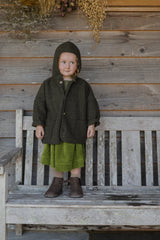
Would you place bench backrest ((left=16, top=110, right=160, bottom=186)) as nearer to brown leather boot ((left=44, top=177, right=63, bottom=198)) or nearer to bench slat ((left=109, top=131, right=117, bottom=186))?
bench slat ((left=109, top=131, right=117, bottom=186))

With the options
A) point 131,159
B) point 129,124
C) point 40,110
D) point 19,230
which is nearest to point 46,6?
point 40,110

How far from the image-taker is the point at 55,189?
1.70 m

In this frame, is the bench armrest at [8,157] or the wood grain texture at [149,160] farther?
the wood grain texture at [149,160]

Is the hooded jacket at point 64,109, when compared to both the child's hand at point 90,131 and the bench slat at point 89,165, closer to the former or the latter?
the child's hand at point 90,131

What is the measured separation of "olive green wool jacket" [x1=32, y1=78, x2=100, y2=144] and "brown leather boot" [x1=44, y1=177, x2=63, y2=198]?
0.28 meters

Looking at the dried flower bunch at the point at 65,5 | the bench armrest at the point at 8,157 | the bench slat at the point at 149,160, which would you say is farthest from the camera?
the dried flower bunch at the point at 65,5

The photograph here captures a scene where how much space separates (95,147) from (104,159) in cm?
20

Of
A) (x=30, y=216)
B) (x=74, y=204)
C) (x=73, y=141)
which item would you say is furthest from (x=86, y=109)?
(x=30, y=216)

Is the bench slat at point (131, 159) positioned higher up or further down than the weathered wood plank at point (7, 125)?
further down

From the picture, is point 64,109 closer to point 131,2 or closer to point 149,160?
point 149,160

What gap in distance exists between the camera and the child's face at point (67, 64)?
182cm

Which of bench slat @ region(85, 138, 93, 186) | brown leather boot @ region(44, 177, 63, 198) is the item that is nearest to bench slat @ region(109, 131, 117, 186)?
bench slat @ region(85, 138, 93, 186)

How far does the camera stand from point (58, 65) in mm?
1880

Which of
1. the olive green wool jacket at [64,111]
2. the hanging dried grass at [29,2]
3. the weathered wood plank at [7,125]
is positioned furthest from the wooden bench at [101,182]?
the hanging dried grass at [29,2]
